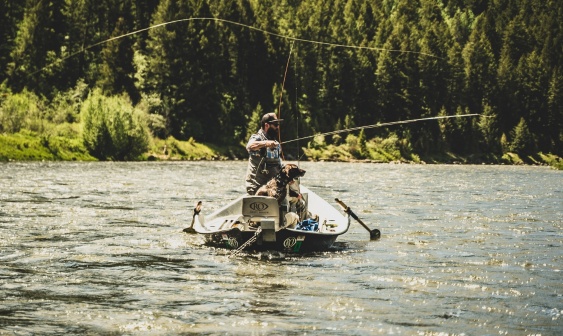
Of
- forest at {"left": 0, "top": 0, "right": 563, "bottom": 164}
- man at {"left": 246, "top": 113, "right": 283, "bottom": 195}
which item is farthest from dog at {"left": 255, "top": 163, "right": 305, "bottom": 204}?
forest at {"left": 0, "top": 0, "right": 563, "bottom": 164}

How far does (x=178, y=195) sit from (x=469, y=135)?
322 ft

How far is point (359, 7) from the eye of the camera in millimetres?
179875

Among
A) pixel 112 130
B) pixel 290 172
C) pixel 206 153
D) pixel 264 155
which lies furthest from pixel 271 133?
pixel 206 153

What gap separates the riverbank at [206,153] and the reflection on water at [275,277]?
38813 mm

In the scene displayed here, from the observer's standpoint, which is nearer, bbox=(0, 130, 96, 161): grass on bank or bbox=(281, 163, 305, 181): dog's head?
bbox=(281, 163, 305, 181): dog's head

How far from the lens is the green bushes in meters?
70.3

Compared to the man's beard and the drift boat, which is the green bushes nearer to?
the drift boat

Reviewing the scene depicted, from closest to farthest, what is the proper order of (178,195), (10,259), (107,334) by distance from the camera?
1. (107,334)
2. (10,259)
3. (178,195)

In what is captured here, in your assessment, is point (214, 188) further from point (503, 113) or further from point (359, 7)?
point (359, 7)

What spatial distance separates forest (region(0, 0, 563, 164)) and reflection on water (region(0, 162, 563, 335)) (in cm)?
4441

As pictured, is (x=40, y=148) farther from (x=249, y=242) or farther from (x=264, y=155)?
(x=249, y=242)

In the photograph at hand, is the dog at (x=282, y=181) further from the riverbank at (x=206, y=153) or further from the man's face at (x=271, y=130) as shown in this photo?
the riverbank at (x=206, y=153)

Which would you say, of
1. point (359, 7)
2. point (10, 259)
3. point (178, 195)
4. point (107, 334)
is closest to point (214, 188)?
point (178, 195)

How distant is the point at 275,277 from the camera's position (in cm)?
1430
